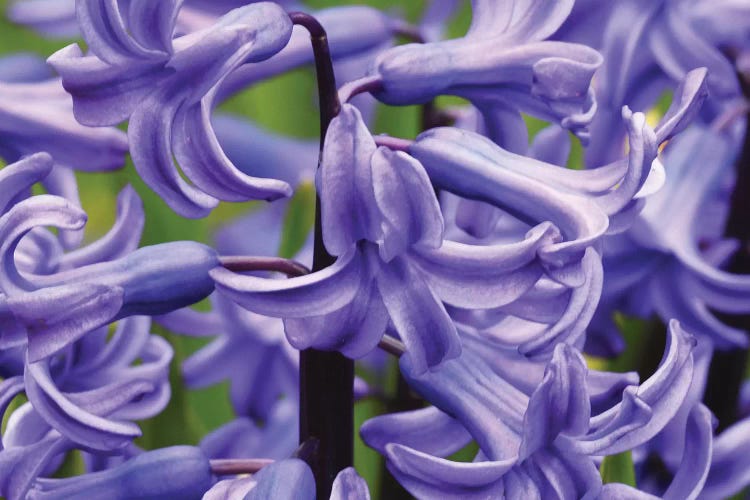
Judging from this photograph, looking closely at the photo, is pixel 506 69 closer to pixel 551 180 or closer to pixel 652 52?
pixel 551 180

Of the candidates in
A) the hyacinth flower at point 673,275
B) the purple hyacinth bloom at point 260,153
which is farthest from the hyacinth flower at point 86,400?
the purple hyacinth bloom at point 260,153

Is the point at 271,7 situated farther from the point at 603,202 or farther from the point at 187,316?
the point at 187,316

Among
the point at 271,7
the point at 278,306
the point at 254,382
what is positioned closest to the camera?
the point at 278,306

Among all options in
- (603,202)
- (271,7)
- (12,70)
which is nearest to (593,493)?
(603,202)

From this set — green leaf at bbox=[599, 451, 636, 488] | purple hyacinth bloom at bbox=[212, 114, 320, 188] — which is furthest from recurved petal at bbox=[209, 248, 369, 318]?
purple hyacinth bloom at bbox=[212, 114, 320, 188]

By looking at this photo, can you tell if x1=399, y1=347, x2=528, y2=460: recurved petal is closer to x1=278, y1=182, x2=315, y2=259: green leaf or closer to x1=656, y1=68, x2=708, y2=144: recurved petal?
x1=656, y1=68, x2=708, y2=144: recurved petal
